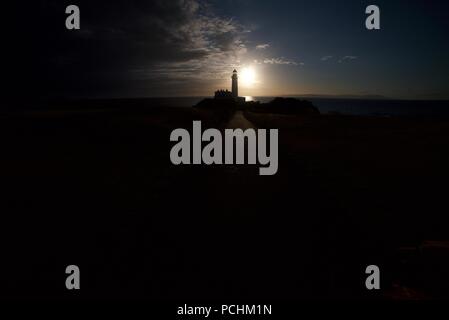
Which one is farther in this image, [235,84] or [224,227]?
[235,84]

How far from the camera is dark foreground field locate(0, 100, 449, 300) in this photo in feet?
14.1

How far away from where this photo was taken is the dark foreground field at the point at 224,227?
169 inches

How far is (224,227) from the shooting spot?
5.96 meters

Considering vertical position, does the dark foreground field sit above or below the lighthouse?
below

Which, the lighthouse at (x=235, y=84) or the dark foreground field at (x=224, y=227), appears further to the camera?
the lighthouse at (x=235, y=84)

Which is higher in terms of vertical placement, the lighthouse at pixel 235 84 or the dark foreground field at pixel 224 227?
the lighthouse at pixel 235 84

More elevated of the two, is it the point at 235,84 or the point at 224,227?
the point at 235,84

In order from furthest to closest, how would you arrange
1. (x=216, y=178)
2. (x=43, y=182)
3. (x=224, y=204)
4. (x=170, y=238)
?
1. (x=216, y=178)
2. (x=43, y=182)
3. (x=224, y=204)
4. (x=170, y=238)

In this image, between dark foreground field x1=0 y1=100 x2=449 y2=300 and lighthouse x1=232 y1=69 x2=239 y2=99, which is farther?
lighthouse x1=232 y1=69 x2=239 y2=99
